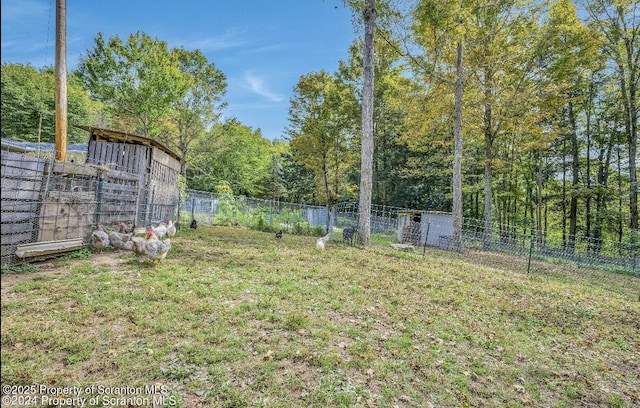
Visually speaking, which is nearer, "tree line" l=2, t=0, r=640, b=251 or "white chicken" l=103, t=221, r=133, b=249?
"white chicken" l=103, t=221, r=133, b=249

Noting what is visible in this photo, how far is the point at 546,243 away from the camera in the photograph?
14727mm

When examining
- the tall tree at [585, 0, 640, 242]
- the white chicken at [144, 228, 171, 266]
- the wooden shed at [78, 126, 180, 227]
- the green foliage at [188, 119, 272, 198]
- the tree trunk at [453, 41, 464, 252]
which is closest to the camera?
the white chicken at [144, 228, 171, 266]

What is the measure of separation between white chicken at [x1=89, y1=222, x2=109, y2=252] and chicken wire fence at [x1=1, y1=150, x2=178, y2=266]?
29 centimetres

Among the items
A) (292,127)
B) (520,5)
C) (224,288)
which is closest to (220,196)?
(292,127)

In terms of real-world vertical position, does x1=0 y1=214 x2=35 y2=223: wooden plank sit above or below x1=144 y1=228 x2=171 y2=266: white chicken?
above

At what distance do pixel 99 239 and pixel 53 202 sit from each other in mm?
1246

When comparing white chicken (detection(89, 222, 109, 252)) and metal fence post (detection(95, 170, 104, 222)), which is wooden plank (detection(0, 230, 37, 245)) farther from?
metal fence post (detection(95, 170, 104, 222))

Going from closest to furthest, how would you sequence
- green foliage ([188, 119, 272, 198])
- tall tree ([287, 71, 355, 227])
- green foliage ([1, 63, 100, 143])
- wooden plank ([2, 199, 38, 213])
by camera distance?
wooden plank ([2, 199, 38, 213]), green foliage ([1, 63, 100, 143]), tall tree ([287, 71, 355, 227]), green foliage ([188, 119, 272, 198])

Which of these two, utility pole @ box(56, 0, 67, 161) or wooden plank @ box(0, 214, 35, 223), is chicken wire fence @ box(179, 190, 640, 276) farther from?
wooden plank @ box(0, 214, 35, 223)

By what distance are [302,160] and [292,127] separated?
254 cm

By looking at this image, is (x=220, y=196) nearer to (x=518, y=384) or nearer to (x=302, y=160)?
(x=302, y=160)

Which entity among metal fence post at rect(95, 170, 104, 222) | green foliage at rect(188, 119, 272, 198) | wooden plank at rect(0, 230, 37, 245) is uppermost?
green foliage at rect(188, 119, 272, 198)

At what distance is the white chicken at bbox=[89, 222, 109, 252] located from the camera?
24.4 ft

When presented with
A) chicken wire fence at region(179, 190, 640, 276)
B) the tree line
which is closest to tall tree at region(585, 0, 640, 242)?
the tree line
